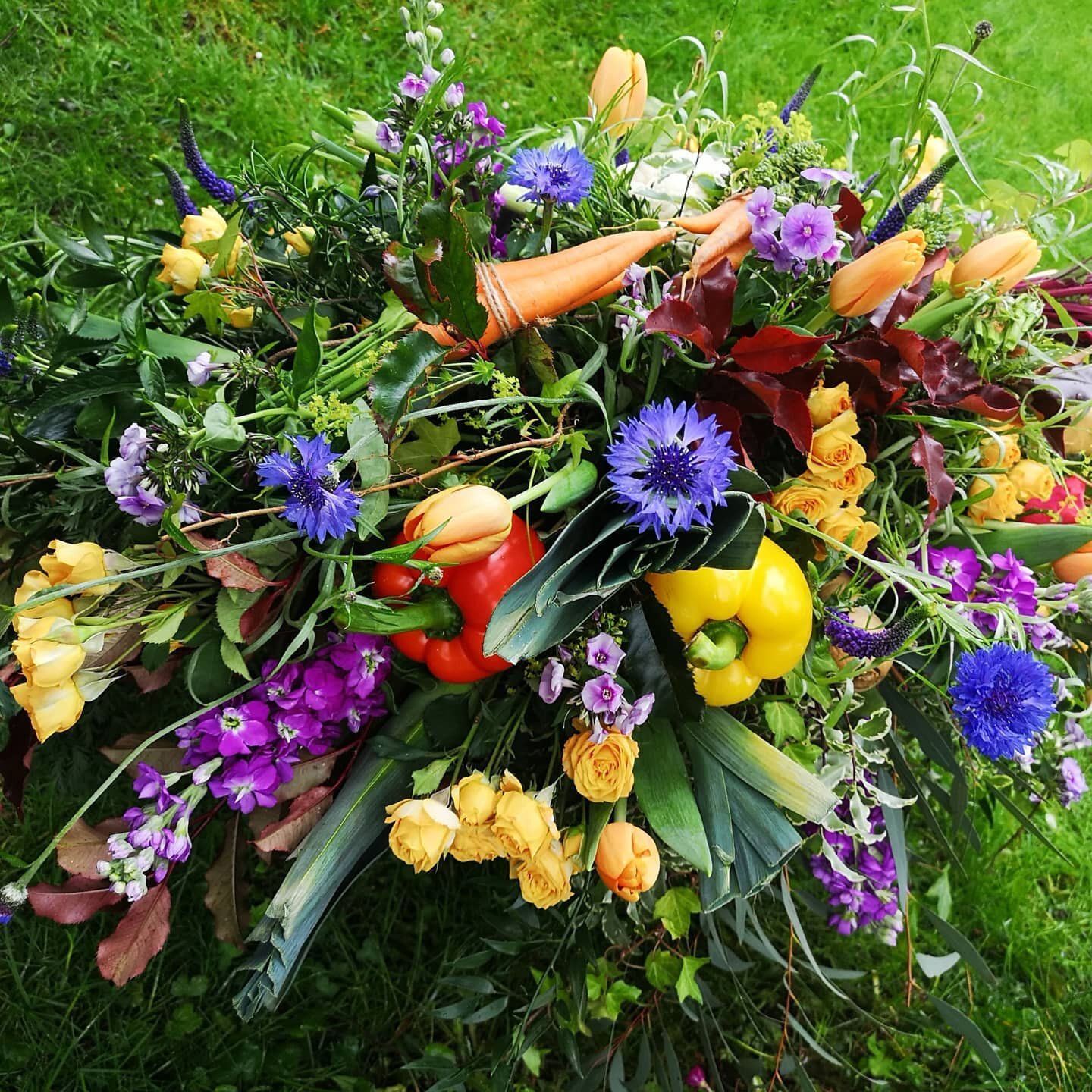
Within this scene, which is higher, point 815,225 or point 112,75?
point 815,225

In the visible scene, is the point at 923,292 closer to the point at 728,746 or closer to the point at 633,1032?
the point at 728,746

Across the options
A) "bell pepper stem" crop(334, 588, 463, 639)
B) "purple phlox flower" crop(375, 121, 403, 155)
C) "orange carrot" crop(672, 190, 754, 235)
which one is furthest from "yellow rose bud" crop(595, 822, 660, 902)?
"purple phlox flower" crop(375, 121, 403, 155)

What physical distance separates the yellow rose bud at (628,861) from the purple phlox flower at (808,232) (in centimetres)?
53

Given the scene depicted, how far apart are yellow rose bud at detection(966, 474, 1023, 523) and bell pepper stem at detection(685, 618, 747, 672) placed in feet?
1.00

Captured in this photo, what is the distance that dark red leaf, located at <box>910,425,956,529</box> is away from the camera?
2.71 ft

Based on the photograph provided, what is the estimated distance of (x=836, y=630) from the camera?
806 millimetres

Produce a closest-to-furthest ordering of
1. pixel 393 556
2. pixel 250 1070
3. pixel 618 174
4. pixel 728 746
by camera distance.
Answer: pixel 393 556, pixel 728 746, pixel 618 174, pixel 250 1070

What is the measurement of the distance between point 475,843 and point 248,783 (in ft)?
0.73

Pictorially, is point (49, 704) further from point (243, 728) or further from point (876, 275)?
point (876, 275)

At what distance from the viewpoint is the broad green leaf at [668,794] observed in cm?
78

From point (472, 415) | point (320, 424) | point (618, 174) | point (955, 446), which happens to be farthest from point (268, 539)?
point (955, 446)

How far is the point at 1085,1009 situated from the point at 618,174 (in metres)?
1.48

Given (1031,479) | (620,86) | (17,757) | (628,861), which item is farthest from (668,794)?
(620,86)

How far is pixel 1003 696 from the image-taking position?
0.77 metres
